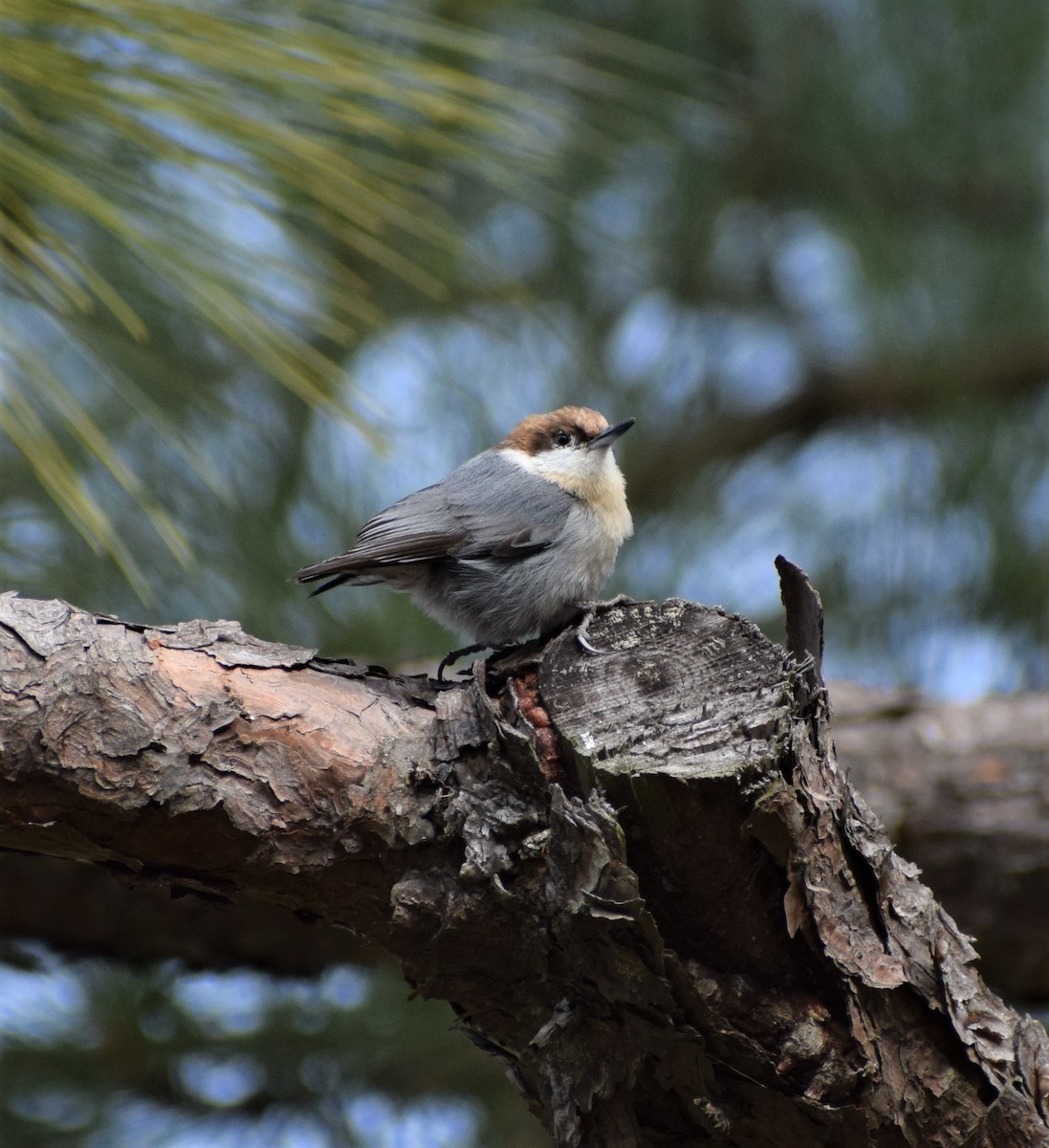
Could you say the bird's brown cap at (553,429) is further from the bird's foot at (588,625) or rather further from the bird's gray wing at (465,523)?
the bird's foot at (588,625)

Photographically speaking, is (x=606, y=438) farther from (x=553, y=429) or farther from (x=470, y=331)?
(x=470, y=331)

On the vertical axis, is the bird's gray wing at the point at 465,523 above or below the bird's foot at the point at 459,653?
above

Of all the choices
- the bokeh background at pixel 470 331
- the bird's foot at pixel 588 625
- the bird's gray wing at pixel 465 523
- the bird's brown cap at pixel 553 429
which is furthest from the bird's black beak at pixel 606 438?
the bird's foot at pixel 588 625

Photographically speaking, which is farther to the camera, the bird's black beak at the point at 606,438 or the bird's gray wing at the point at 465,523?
the bird's black beak at the point at 606,438

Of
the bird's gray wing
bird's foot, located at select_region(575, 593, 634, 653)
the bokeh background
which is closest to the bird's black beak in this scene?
the bird's gray wing

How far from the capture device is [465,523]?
251cm

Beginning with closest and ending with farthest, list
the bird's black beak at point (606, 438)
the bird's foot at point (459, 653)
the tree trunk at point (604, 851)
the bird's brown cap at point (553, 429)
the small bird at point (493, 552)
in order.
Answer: the tree trunk at point (604, 851) → the bird's foot at point (459, 653) → the small bird at point (493, 552) → the bird's black beak at point (606, 438) → the bird's brown cap at point (553, 429)

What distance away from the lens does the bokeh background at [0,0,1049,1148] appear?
1907 millimetres

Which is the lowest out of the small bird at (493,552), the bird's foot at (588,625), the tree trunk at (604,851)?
the tree trunk at (604,851)

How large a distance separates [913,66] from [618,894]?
3.23 meters

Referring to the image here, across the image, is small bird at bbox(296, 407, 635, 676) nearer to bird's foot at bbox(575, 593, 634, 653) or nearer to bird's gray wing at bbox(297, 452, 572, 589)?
bird's gray wing at bbox(297, 452, 572, 589)

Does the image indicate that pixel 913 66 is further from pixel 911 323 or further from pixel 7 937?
pixel 7 937

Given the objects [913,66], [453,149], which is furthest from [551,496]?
[913,66]

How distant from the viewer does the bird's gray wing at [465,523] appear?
2.44 m
